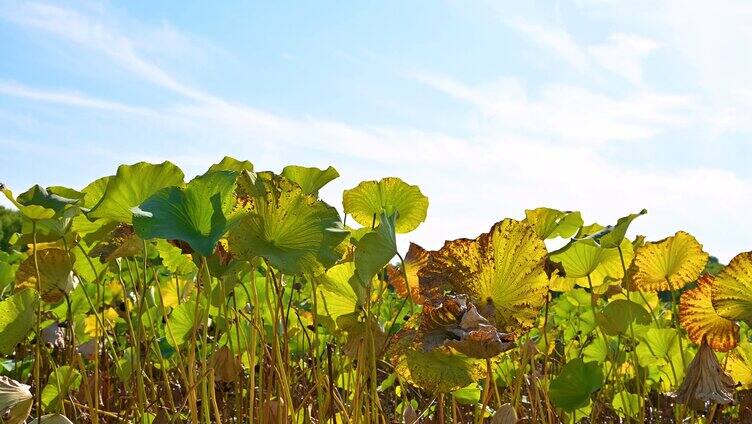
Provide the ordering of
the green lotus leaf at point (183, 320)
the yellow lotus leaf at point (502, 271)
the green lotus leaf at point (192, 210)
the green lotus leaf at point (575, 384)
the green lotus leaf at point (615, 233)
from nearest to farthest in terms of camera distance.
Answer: the green lotus leaf at point (192, 210) → the yellow lotus leaf at point (502, 271) → the green lotus leaf at point (615, 233) → the green lotus leaf at point (575, 384) → the green lotus leaf at point (183, 320)

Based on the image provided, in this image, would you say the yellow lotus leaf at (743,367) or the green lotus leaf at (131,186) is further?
the yellow lotus leaf at (743,367)

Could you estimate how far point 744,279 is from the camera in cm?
97

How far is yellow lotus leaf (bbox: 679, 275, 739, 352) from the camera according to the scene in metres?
1.07

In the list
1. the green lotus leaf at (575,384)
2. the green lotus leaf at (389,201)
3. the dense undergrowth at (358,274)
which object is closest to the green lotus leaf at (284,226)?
the dense undergrowth at (358,274)

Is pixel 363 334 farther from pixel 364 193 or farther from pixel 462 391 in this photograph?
pixel 462 391

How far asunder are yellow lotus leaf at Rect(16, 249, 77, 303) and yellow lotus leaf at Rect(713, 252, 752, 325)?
809 millimetres

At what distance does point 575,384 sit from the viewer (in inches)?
47.0

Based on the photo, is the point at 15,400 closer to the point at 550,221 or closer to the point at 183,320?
the point at 183,320

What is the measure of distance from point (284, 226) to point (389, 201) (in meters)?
0.27

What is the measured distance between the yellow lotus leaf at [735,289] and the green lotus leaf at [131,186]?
638 mm

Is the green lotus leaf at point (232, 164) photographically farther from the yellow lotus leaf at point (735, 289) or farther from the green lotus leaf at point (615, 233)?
the yellow lotus leaf at point (735, 289)

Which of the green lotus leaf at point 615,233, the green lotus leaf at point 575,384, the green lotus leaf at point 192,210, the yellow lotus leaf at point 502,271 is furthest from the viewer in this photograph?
the green lotus leaf at point 575,384

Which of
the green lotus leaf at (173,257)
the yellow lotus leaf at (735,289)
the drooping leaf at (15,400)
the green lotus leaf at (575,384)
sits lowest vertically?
the drooping leaf at (15,400)

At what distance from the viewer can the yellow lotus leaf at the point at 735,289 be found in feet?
3.17
